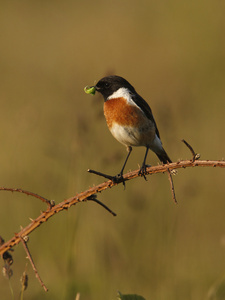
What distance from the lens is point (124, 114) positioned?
4.32 metres

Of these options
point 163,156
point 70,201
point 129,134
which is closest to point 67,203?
point 70,201

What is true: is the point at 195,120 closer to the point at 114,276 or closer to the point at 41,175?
the point at 41,175

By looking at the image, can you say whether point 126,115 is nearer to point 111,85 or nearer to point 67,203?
point 111,85

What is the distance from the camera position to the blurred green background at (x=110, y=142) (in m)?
4.30

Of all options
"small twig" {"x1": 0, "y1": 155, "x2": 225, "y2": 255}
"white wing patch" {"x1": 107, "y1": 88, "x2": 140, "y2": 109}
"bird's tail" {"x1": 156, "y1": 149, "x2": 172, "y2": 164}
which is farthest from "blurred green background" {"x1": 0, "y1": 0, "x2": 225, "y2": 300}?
"small twig" {"x1": 0, "y1": 155, "x2": 225, "y2": 255}

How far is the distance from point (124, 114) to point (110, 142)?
335cm

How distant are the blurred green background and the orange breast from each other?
0.53 feet

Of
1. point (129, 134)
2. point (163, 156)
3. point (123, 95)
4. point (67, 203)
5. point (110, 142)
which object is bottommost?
point (67, 203)

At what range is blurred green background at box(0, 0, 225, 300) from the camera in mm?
4305

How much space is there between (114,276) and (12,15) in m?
10.3

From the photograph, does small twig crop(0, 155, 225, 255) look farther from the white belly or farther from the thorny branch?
the white belly

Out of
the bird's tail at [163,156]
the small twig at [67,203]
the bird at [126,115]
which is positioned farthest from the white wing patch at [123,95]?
the small twig at [67,203]

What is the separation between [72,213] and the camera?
3762 mm

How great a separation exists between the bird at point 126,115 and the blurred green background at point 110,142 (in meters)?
0.15
